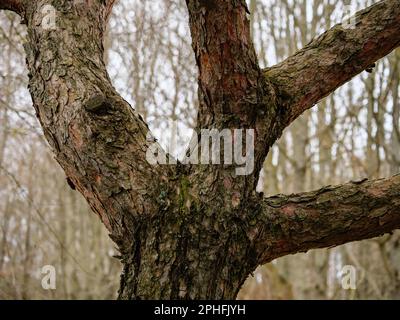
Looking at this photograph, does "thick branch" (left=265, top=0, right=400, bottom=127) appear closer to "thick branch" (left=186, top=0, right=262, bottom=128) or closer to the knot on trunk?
"thick branch" (left=186, top=0, right=262, bottom=128)

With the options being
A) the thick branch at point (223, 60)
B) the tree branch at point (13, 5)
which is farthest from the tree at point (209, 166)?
the tree branch at point (13, 5)

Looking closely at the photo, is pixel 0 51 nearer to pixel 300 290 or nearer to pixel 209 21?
pixel 209 21

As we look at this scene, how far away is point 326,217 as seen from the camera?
205cm

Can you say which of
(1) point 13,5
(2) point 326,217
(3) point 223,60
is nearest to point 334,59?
(3) point 223,60

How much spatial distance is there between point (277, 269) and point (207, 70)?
24.4 ft

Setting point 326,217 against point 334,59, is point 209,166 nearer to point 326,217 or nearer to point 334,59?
point 326,217

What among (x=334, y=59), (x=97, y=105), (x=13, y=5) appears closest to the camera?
(x=97, y=105)

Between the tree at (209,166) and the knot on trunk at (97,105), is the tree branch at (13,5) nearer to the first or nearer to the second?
the tree at (209,166)

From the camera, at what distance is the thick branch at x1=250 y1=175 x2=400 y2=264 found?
2018 mm

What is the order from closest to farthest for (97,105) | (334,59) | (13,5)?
1. (97,105)
2. (334,59)
3. (13,5)

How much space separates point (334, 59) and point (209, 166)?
2.08 feet

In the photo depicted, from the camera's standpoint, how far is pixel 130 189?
1.90m
